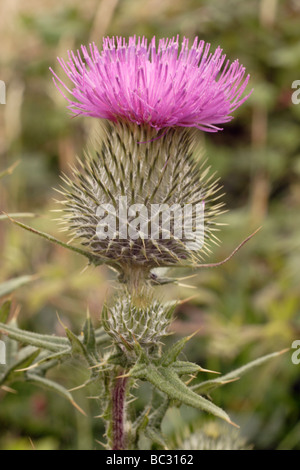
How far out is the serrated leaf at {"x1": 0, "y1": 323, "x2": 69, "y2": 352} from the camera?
1.67m

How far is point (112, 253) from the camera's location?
1.95 metres

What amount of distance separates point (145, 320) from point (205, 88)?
881 millimetres

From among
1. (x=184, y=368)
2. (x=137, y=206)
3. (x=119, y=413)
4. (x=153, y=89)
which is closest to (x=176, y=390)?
(x=184, y=368)

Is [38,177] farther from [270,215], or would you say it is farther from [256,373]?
[256,373]

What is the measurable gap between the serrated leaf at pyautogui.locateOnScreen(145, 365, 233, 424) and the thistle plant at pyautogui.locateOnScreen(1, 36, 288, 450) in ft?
0.19

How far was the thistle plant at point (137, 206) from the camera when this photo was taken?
72.1 inches

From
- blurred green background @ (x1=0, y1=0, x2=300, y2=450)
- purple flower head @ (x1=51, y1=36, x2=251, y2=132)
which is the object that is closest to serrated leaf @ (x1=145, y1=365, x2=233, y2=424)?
purple flower head @ (x1=51, y1=36, x2=251, y2=132)

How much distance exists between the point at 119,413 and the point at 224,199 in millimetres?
4345

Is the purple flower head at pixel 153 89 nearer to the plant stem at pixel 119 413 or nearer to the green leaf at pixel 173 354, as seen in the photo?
the green leaf at pixel 173 354

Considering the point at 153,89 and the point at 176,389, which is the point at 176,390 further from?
the point at 153,89

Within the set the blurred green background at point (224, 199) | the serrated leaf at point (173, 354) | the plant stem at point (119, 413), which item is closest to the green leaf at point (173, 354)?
the serrated leaf at point (173, 354)

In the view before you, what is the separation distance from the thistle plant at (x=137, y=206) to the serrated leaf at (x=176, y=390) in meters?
0.06

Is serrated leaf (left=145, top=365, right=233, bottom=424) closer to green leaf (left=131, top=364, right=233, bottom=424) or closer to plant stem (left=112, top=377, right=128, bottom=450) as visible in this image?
green leaf (left=131, top=364, right=233, bottom=424)

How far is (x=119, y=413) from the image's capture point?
1920mm
